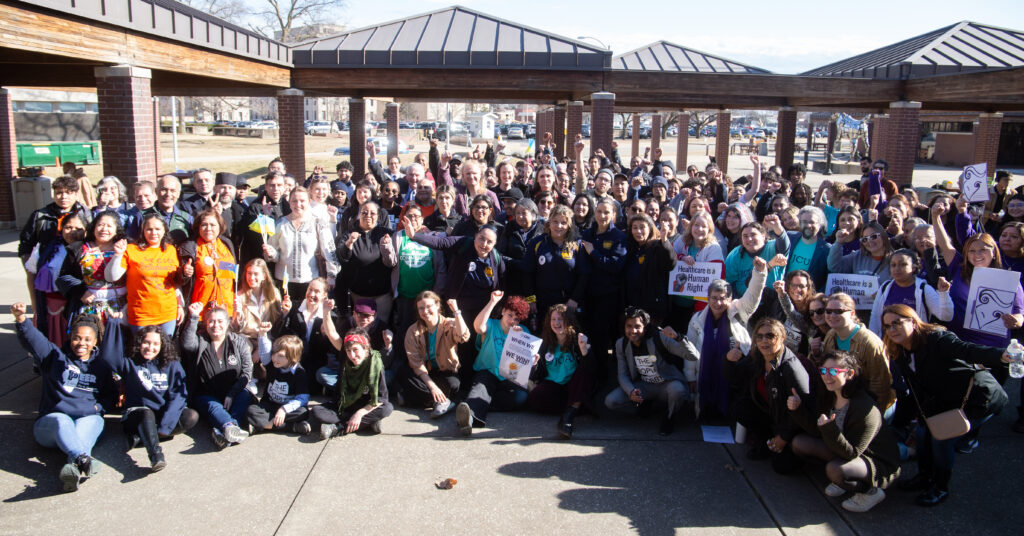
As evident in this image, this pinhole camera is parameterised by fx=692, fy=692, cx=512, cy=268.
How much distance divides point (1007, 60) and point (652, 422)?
14103 mm

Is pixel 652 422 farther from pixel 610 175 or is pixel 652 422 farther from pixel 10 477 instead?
pixel 10 477

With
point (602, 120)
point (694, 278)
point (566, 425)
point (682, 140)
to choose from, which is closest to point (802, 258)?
point (694, 278)

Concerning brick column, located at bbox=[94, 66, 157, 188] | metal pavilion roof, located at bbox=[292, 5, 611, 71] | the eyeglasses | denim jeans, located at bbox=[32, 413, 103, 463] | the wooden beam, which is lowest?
denim jeans, located at bbox=[32, 413, 103, 463]

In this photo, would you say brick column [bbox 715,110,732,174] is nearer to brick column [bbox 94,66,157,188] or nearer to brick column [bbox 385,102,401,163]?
brick column [bbox 385,102,401,163]

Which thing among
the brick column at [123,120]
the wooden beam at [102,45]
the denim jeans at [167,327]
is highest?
the wooden beam at [102,45]

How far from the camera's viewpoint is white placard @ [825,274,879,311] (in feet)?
18.5

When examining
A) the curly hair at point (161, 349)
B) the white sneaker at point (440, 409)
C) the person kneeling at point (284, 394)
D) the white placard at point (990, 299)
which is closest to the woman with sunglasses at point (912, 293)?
the white placard at point (990, 299)

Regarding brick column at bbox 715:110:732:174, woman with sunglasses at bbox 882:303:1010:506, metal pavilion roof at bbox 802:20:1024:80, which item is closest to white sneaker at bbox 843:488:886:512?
woman with sunglasses at bbox 882:303:1010:506

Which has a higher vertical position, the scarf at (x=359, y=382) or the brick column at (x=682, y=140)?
the brick column at (x=682, y=140)

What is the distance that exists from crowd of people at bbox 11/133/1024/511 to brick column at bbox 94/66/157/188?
7.16 ft

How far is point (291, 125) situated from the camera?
13500mm

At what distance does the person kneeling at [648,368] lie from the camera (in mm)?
5293

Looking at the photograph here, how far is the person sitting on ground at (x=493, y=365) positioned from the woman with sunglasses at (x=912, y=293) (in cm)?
268

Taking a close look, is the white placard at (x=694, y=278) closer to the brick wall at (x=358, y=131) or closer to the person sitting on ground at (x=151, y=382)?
the person sitting on ground at (x=151, y=382)
